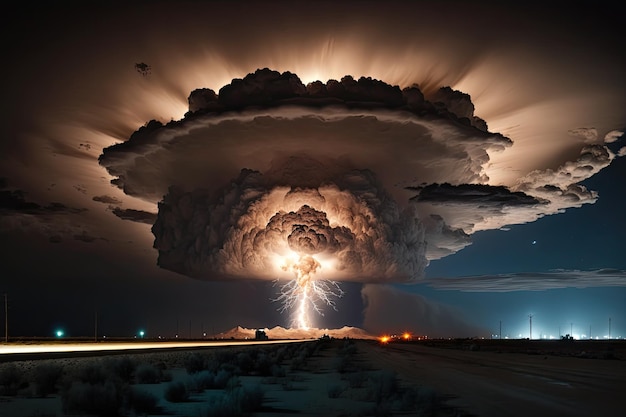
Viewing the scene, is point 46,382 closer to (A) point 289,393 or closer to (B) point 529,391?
(A) point 289,393

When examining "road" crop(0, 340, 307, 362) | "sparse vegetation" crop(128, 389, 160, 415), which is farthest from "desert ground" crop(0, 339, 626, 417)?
"road" crop(0, 340, 307, 362)

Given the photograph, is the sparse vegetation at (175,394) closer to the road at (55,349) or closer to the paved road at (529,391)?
the paved road at (529,391)

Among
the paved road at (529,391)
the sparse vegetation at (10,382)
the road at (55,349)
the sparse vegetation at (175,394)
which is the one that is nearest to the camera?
the paved road at (529,391)

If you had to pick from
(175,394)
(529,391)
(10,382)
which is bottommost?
(529,391)

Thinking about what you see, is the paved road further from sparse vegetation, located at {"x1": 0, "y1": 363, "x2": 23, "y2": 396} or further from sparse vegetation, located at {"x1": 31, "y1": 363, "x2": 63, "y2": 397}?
sparse vegetation, located at {"x1": 0, "y1": 363, "x2": 23, "y2": 396}

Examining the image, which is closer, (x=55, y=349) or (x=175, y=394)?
(x=175, y=394)

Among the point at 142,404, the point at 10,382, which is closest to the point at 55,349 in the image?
the point at 10,382

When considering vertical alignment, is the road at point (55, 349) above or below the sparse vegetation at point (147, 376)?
below

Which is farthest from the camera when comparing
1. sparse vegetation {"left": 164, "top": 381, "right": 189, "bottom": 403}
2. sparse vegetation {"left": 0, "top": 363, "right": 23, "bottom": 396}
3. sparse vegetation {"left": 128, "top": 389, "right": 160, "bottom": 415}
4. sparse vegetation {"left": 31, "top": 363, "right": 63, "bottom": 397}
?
sparse vegetation {"left": 0, "top": 363, "right": 23, "bottom": 396}

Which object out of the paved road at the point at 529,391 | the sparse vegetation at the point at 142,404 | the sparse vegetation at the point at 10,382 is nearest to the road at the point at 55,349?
the sparse vegetation at the point at 10,382

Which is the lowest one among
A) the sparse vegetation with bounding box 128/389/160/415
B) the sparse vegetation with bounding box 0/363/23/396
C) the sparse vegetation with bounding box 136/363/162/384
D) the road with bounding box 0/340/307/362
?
the road with bounding box 0/340/307/362

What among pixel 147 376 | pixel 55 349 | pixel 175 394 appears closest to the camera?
pixel 175 394

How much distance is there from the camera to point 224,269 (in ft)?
341

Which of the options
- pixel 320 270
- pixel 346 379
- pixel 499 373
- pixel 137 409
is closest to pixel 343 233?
pixel 320 270
